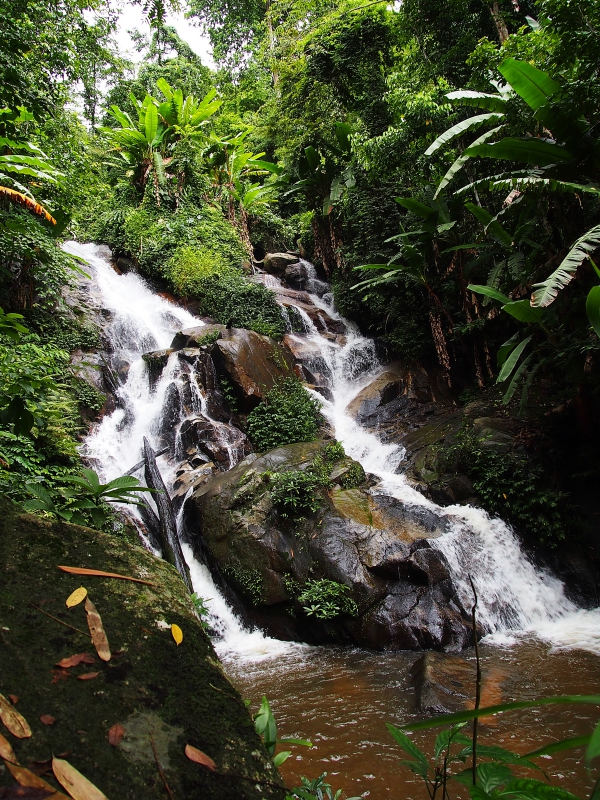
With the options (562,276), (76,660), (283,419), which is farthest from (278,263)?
(76,660)

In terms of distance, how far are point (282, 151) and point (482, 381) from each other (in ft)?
39.6

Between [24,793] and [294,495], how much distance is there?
6.67 meters

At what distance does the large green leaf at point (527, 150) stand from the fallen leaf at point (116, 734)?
24.6ft

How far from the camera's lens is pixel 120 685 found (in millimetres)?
1275

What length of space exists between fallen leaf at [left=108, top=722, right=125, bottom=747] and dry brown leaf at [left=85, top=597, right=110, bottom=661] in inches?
8.4

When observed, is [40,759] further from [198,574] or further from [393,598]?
[198,574]

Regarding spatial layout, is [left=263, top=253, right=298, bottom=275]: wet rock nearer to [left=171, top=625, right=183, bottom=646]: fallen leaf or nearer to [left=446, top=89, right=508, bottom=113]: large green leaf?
[left=446, top=89, right=508, bottom=113]: large green leaf

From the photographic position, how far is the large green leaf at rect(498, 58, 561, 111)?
6.21 m

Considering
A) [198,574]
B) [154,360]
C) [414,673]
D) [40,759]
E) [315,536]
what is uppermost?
[154,360]

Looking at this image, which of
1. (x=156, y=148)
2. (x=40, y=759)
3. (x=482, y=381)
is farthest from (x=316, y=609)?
(x=156, y=148)

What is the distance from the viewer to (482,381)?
1044 cm

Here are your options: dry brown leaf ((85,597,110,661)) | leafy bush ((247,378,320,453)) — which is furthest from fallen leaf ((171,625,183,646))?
leafy bush ((247,378,320,453))

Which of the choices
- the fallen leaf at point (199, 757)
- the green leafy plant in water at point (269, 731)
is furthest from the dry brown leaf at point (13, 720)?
the green leafy plant in water at point (269, 731)

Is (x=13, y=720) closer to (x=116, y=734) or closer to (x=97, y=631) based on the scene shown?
(x=116, y=734)
